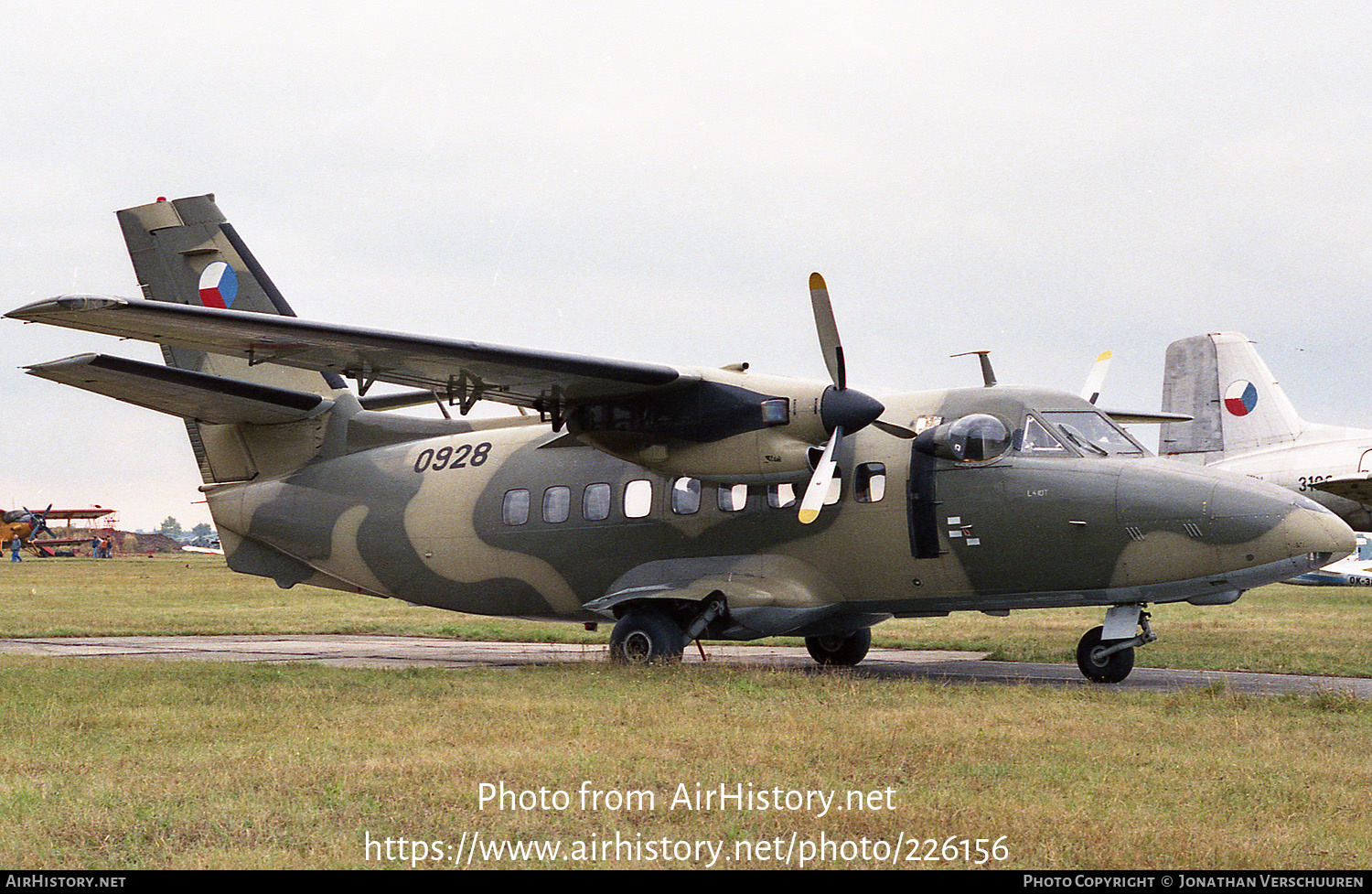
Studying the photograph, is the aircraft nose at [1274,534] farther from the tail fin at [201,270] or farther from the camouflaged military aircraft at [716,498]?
the tail fin at [201,270]

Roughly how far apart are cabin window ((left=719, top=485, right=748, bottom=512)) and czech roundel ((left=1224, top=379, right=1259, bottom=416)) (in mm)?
26152

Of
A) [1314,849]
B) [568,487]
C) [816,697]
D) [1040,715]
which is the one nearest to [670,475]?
[568,487]

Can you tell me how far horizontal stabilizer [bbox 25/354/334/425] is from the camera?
16.1 m

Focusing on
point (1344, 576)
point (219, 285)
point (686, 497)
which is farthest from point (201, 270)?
point (1344, 576)

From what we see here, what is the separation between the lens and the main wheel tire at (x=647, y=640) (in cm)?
1598

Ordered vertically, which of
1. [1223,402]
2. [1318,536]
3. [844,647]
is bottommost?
[844,647]

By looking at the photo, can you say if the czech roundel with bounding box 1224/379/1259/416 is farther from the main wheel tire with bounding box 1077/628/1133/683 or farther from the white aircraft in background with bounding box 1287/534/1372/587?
the main wheel tire with bounding box 1077/628/1133/683

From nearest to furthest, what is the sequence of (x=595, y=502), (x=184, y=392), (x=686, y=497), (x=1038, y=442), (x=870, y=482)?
(x=1038, y=442) → (x=870, y=482) → (x=686, y=497) → (x=595, y=502) → (x=184, y=392)

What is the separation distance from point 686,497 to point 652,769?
8157mm

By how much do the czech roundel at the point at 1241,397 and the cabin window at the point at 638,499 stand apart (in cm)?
2634

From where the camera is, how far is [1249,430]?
120 feet

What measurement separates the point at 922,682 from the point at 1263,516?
421 cm

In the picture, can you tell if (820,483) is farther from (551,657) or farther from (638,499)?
(551,657)

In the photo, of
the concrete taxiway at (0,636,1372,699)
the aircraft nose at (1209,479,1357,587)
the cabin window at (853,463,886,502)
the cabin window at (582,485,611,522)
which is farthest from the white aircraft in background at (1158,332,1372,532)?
the cabin window at (582,485,611,522)
